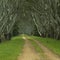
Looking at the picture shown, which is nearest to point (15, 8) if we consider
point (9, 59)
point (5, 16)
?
point (5, 16)

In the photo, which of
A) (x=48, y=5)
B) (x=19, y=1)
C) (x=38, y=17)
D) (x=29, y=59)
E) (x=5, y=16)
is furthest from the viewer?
(x=38, y=17)

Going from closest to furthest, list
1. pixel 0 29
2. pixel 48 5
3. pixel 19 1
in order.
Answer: pixel 48 5, pixel 19 1, pixel 0 29

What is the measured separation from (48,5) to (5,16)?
16.7 metres

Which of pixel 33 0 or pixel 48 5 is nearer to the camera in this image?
pixel 48 5

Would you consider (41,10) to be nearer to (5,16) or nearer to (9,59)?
(5,16)

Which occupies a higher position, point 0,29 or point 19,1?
point 19,1

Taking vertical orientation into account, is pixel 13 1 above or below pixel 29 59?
above

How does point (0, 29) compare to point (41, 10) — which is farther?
point (0, 29)

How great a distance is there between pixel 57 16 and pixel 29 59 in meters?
19.4

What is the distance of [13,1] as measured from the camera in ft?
143

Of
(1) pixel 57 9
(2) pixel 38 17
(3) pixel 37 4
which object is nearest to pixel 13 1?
(3) pixel 37 4

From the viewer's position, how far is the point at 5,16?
176 feet

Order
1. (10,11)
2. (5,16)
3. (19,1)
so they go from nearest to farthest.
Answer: (19,1) < (10,11) < (5,16)

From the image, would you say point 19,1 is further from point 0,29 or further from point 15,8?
point 0,29
